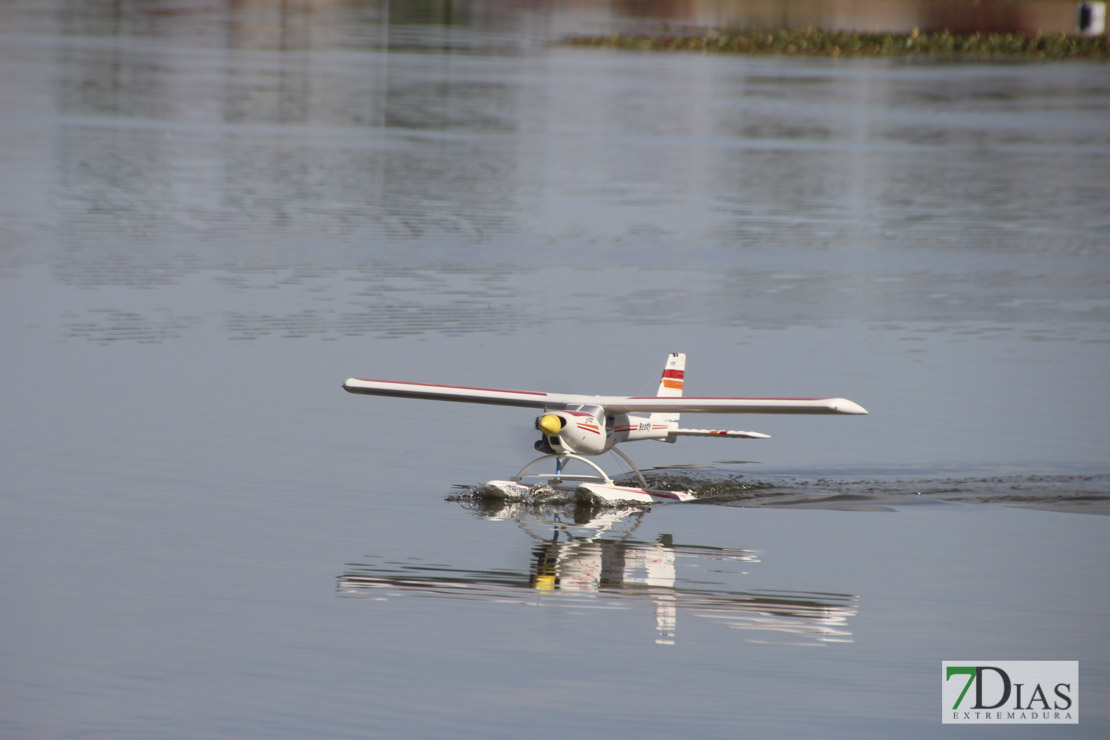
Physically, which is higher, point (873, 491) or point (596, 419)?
point (596, 419)

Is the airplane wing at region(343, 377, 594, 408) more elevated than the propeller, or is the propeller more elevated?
the airplane wing at region(343, 377, 594, 408)

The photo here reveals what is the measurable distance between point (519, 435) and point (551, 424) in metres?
4.99

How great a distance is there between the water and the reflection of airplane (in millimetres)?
54

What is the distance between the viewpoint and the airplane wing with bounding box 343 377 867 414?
19531mm

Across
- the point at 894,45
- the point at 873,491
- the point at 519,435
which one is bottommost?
the point at 873,491

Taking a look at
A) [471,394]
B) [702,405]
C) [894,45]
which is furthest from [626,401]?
[894,45]

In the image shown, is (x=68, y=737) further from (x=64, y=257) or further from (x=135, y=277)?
(x=64, y=257)

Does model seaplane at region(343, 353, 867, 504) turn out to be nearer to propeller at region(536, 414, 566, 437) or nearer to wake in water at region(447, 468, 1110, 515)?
propeller at region(536, 414, 566, 437)

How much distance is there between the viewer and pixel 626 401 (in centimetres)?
2005

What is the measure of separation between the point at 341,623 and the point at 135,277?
21149mm

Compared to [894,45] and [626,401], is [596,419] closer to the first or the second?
[626,401]

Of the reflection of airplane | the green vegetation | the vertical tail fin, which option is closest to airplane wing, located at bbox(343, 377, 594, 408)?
the vertical tail fin

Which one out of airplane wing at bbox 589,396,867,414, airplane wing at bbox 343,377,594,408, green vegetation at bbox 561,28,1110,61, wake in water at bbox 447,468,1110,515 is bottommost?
wake in water at bbox 447,468,1110,515

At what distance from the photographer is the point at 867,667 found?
14734 mm
